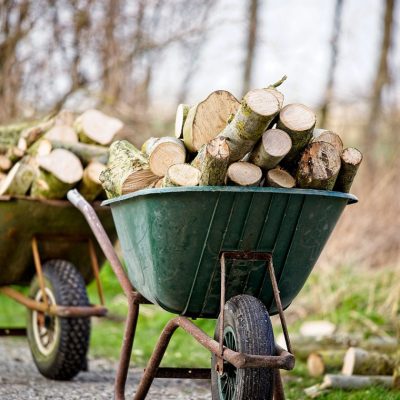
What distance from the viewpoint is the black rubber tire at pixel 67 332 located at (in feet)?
12.6

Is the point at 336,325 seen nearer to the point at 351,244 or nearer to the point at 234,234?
the point at 351,244

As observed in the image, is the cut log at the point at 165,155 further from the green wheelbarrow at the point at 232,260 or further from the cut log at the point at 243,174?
the cut log at the point at 243,174

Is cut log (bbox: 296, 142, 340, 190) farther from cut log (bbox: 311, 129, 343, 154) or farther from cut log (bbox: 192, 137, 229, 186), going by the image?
cut log (bbox: 192, 137, 229, 186)

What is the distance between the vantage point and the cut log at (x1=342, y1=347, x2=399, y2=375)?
13.0 feet

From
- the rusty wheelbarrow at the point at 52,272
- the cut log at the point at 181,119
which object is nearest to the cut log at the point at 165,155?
the cut log at the point at 181,119


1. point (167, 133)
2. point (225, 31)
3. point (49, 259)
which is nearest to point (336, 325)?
point (49, 259)

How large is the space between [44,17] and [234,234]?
6.94 meters

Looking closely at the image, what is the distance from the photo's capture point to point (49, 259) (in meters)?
4.14

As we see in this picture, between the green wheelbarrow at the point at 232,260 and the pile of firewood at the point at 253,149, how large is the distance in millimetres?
79

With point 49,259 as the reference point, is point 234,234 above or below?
above

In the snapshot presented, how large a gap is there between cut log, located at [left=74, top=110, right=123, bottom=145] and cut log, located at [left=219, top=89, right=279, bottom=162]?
1.91m

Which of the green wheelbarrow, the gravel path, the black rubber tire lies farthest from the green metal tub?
the black rubber tire

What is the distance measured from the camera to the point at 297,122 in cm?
257

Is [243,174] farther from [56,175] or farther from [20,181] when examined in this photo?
[20,181]
